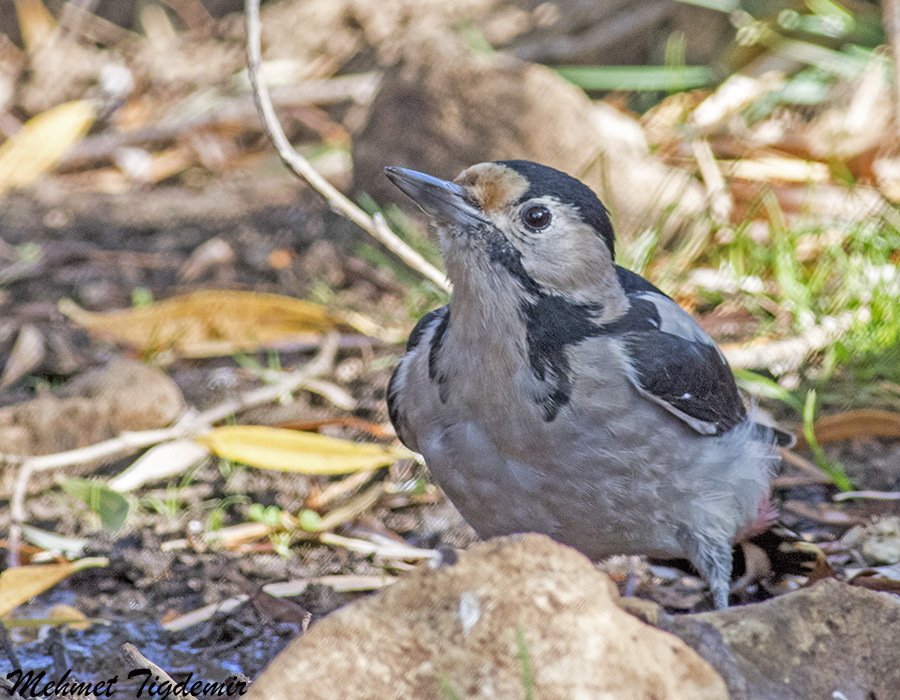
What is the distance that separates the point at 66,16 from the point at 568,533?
236 inches

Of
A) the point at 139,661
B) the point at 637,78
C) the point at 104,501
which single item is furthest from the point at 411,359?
the point at 637,78

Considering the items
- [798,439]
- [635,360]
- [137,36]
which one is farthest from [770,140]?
[137,36]

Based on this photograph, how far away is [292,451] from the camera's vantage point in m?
4.17

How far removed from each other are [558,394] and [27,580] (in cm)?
190

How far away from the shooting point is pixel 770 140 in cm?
615

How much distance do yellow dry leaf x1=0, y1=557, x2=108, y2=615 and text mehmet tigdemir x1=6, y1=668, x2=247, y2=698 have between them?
445 mm

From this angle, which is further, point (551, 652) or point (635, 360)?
point (635, 360)

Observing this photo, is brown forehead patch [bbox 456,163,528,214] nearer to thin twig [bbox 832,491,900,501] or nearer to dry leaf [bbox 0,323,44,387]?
thin twig [bbox 832,491,900,501]

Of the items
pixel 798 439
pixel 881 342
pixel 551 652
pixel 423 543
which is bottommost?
pixel 423 543

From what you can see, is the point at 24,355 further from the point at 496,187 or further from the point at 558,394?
the point at 558,394

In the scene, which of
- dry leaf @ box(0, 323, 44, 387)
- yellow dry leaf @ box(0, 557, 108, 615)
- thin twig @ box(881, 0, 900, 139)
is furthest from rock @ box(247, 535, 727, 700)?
thin twig @ box(881, 0, 900, 139)

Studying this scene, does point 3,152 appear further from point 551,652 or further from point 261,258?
point 551,652

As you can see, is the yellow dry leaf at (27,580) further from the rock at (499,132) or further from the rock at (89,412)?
the rock at (499,132)

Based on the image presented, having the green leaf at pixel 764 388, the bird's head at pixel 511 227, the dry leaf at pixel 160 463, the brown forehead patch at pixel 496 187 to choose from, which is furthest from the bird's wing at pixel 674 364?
the dry leaf at pixel 160 463
